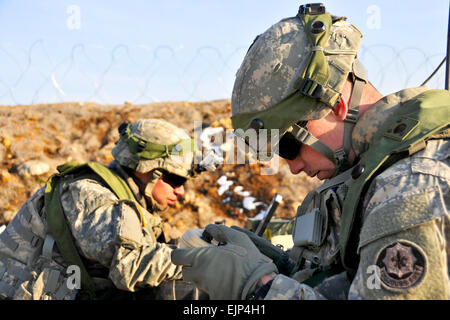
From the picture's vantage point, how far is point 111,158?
11.1m

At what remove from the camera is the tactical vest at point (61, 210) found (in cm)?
409

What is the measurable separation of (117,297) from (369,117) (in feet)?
9.31

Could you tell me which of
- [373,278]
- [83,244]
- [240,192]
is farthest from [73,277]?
[240,192]

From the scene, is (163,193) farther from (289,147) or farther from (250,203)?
(250,203)

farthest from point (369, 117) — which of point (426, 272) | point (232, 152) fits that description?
point (232, 152)

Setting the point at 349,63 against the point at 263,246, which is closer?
the point at 349,63

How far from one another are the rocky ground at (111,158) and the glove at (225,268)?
6.59m

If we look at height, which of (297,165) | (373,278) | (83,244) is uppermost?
(297,165)

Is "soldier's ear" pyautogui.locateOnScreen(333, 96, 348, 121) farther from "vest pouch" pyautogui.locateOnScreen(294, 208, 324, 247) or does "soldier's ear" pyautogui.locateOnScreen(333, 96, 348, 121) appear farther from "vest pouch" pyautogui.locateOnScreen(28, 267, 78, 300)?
"vest pouch" pyautogui.locateOnScreen(28, 267, 78, 300)

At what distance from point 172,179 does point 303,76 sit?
2948 millimetres

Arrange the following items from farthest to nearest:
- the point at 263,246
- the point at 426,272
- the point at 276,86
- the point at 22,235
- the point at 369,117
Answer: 1. the point at 22,235
2. the point at 263,246
3. the point at 276,86
4. the point at 369,117
5. the point at 426,272

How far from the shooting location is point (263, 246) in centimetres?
296

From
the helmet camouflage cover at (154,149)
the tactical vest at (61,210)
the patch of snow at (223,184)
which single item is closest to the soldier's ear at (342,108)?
the tactical vest at (61,210)
